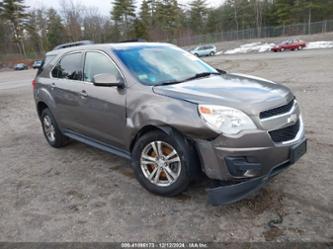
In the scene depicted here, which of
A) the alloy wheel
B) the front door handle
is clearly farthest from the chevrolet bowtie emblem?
the front door handle

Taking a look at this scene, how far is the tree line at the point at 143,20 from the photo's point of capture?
197 ft

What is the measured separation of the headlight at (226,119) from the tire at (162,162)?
37cm

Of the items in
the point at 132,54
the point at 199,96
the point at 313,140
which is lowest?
the point at 313,140

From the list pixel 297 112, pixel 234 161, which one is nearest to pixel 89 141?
pixel 234 161

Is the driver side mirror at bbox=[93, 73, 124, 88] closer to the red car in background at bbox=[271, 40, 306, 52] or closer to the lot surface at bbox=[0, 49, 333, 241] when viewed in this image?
the lot surface at bbox=[0, 49, 333, 241]

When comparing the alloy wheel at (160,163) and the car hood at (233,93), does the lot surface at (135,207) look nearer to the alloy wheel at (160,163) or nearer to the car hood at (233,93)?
the alloy wheel at (160,163)

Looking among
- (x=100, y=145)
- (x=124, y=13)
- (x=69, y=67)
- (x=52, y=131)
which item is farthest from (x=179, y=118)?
(x=124, y=13)

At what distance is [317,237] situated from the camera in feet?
8.84

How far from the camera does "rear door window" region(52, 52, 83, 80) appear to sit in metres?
4.62

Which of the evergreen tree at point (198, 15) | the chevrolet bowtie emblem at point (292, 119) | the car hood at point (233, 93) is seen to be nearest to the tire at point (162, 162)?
the car hood at point (233, 93)

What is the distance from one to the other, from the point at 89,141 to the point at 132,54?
4.82 ft

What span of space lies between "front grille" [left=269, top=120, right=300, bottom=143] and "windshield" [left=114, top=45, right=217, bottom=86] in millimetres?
1378

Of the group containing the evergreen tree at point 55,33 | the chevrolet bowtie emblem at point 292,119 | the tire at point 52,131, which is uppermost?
the evergreen tree at point 55,33

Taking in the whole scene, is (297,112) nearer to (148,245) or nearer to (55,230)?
(148,245)
